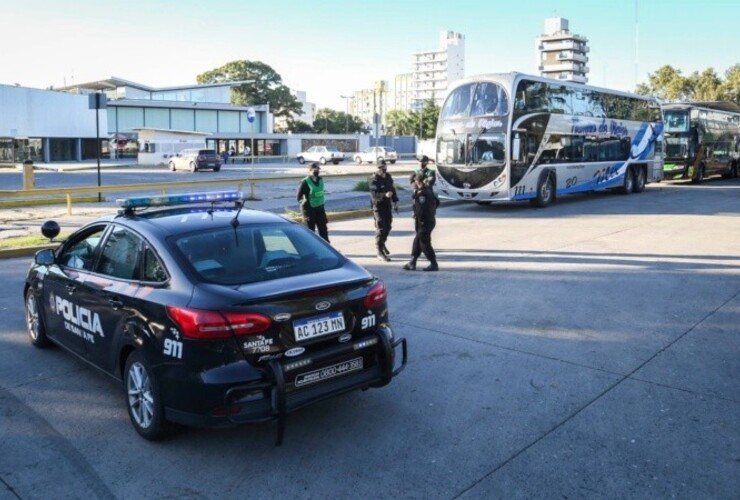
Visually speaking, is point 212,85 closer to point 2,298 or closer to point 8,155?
point 8,155

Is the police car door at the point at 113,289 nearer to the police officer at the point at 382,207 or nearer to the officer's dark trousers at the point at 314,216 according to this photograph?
the police officer at the point at 382,207

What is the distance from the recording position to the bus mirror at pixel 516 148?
1936 centimetres

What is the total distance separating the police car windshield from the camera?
4.48 metres

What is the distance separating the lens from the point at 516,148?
19.5 metres

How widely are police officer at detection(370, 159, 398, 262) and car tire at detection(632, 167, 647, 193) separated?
60.7 ft

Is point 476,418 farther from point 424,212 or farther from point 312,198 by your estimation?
point 312,198

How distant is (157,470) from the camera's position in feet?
13.3

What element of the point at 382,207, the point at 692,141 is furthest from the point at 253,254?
the point at 692,141

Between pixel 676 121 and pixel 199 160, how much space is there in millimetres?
29040

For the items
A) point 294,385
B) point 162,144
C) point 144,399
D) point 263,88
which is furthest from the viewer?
point 263,88

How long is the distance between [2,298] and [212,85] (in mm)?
81248

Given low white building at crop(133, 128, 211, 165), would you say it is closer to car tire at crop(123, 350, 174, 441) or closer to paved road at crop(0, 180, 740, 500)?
paved road at crop(0, 180, 740, 500)

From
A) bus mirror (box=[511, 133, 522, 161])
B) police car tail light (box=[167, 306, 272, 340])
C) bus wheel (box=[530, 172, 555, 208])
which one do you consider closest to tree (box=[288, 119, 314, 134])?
bus wheel (box=[530, 172, 555, 208])

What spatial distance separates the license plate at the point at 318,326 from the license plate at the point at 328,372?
0.23m
